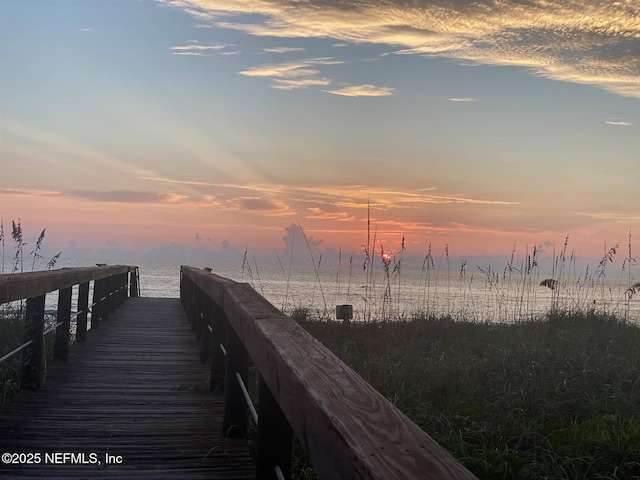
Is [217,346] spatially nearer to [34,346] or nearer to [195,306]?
[34,346]

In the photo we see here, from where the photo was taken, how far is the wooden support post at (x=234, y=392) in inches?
142

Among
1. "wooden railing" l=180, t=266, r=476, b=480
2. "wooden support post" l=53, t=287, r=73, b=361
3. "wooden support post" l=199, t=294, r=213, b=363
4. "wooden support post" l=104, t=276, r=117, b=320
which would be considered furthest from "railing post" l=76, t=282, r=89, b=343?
"wooden railing" l=180, t=266, r=476, b=480

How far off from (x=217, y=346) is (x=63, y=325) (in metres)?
2.11

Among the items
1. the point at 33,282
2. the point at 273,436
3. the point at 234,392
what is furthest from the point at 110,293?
the point at 273,436

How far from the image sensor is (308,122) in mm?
16891

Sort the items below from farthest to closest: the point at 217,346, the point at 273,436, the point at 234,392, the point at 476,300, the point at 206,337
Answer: the point at 476,300 → the point at 206,337 → the point at 217,346 → the point at 234,392 → the point at 273,436

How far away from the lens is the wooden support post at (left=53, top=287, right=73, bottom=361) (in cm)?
588

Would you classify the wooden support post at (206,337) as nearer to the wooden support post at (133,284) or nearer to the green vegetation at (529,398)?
the green vegetation at (529,398)

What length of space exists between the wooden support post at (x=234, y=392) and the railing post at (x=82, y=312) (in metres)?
3.94

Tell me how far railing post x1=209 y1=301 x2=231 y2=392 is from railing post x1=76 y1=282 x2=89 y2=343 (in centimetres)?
278

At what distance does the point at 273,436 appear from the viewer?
2219mm

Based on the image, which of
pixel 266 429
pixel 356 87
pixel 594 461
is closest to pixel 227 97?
pixel 356 87

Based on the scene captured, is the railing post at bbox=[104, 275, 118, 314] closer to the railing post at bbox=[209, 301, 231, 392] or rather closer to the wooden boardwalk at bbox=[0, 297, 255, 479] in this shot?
the wooden boardwalk at bbox=[0, 297, 255, 479]

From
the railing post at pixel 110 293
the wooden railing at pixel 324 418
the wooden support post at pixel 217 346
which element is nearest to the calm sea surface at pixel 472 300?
the railing post at pixel 110 293
